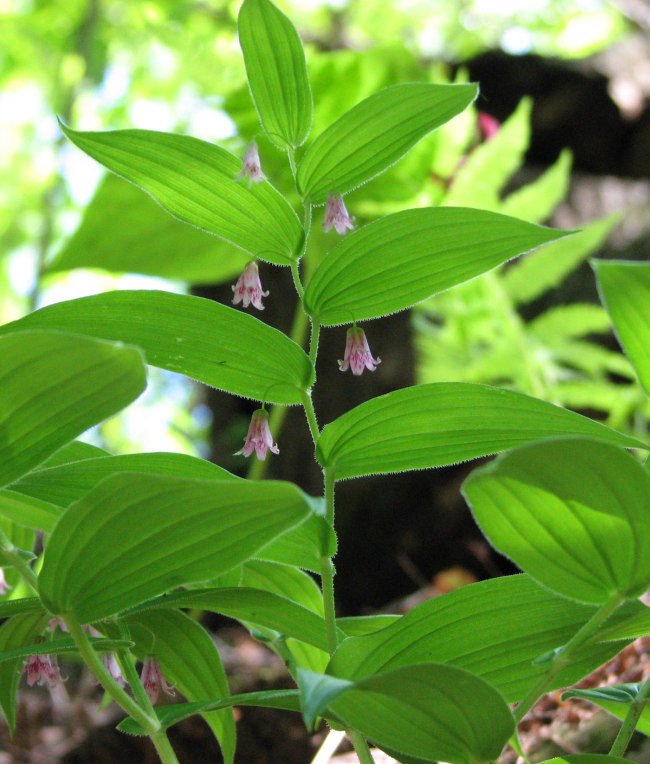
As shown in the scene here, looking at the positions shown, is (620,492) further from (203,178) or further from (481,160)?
(481,160)

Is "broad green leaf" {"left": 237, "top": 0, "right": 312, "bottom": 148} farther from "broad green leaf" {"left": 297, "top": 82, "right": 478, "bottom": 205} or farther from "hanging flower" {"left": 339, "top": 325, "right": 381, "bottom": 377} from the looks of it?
"hanging flower" {"left": 339, "top": 325, "right": 381, "bottom": 377}

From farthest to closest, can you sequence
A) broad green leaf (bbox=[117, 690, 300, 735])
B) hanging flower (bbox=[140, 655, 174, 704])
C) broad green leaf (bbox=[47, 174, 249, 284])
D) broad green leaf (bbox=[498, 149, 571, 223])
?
broad green leaf (bbox=[498, 149, 571, 223]) → broad green leaf (bbox=[47, 174, 249, 284]) → hanging flower (bbox=[140, 655, 174, 704]) → broad green leaf (bbox=[117, 690, 300, 735])

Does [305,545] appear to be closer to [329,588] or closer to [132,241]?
[329,588]

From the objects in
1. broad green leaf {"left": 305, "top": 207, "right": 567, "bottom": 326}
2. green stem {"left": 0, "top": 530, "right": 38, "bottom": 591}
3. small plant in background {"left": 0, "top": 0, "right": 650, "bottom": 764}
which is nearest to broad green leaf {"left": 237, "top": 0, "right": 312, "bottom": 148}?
small plant in background {"left": 0, "top": 0, "right": 650, "bottom": 764}

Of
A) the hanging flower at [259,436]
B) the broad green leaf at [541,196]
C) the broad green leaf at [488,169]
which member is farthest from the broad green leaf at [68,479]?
the broad green leaf at [541,196]

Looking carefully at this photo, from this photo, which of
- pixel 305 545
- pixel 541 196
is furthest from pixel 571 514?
pixel 541 196

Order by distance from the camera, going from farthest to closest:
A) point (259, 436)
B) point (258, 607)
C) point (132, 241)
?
point (132, 241) < point (259, 436) < point (258, 607)
